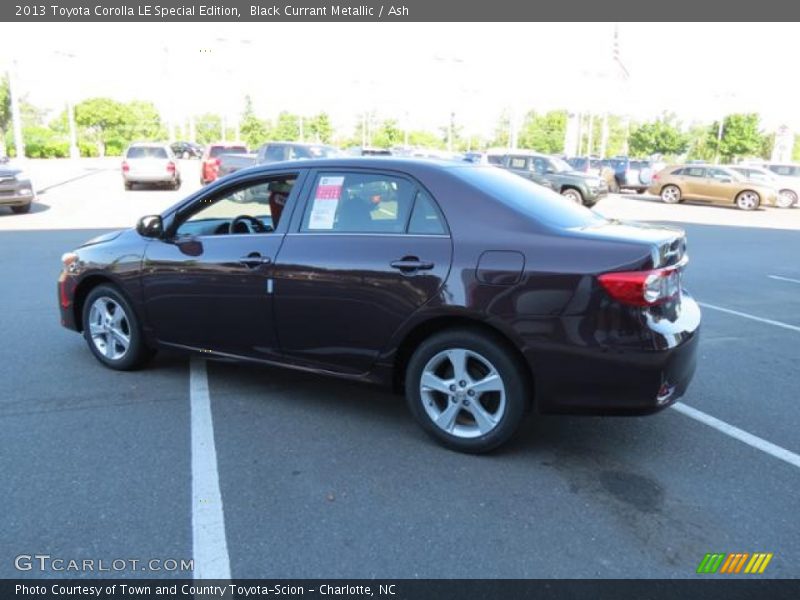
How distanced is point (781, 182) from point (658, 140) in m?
39.6

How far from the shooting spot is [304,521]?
3084mm

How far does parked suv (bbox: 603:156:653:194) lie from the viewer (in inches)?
1234

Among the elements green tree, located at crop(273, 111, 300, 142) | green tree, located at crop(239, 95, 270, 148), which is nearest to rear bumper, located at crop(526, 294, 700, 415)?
green tree, located at crop(239, 95, 270, 148)

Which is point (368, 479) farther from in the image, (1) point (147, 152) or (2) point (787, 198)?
(2) point (787, 198)

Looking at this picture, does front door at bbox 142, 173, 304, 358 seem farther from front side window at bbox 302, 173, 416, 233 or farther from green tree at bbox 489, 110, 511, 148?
green tree at bbox 489, 110, 511, 148

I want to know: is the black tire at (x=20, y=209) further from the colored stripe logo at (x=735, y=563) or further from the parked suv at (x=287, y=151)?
the colored stripe logo at (x=735, y=563)

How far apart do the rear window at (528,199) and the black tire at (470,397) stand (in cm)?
77

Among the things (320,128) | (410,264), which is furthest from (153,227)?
(320,128)

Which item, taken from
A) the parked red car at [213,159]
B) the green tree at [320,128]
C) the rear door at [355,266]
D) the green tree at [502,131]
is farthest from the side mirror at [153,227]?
the green tree at [502,131]

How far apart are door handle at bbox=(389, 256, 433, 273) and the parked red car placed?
20171mm

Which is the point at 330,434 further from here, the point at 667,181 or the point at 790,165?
the point at 790,165

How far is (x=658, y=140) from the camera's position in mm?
64375

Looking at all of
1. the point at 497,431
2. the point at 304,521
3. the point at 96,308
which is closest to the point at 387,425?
the point at 497,431
